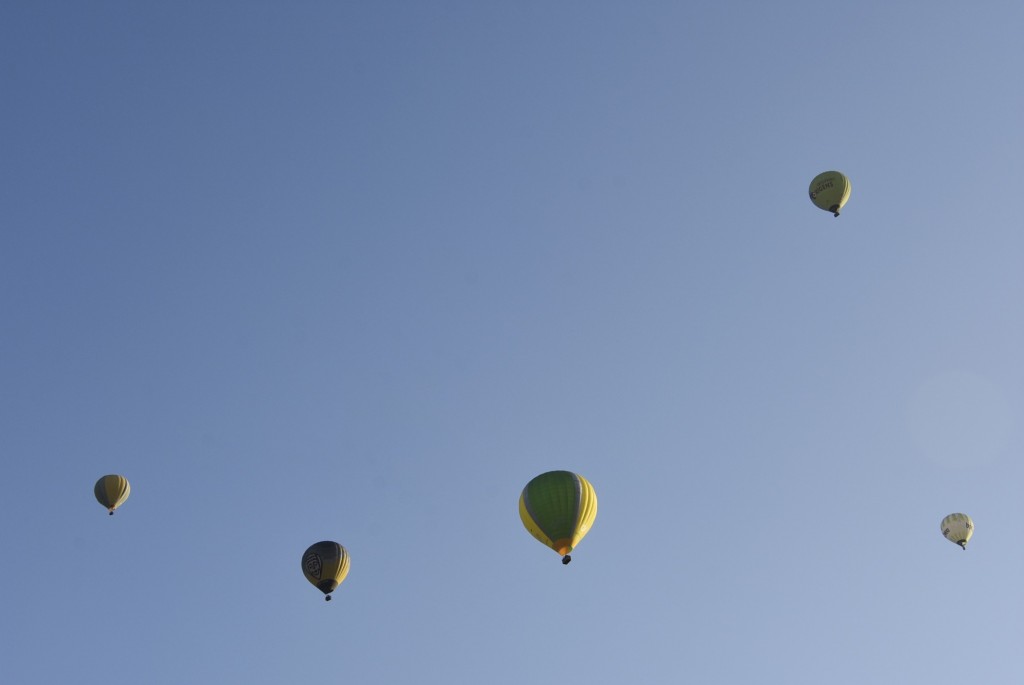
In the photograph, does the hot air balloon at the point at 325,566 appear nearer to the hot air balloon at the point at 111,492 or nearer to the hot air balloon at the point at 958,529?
the hot air balloon at the point at 111,492

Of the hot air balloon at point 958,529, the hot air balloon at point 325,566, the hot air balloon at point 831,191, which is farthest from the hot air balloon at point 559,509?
the hot air balloon at point 958,529

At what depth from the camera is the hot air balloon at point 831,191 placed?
56.8 m

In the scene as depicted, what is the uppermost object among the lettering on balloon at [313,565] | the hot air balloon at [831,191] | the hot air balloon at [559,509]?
the hot air balloon at [831,191]

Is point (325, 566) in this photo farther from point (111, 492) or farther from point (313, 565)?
point (111, 492)

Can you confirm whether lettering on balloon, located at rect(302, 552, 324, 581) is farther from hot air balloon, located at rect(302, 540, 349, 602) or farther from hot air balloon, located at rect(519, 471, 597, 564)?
hot air balloon, located at rect(519, 471, 597, 564)

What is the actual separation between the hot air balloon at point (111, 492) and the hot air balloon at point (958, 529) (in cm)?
4969

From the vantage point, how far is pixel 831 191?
57.0m

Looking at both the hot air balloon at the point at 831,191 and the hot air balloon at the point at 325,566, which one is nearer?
the hot air balloon at the point at 325,566

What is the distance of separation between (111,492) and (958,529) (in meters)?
50.8

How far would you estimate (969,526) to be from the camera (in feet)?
205

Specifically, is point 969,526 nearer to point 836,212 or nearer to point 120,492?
point 836,212

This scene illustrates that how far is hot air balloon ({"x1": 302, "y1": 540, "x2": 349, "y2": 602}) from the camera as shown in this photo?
1898 inches

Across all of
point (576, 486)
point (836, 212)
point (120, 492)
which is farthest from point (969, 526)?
point (120, 492)

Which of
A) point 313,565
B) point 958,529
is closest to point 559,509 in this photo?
point 313,565
